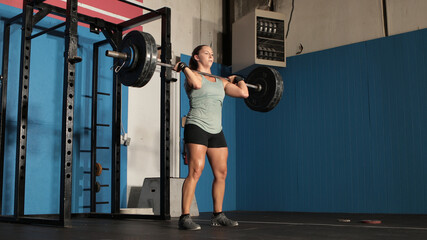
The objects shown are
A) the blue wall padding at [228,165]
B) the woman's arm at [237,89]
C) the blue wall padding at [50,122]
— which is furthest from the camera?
the blue wall padding at [228,165]

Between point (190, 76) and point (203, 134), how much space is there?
38 cm

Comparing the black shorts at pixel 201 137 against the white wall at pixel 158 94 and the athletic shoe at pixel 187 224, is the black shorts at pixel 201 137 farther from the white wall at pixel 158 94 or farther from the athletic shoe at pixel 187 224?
the white wall at pixel 158 94

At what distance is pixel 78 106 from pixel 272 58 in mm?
2473

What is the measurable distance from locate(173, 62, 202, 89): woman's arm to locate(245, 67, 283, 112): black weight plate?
1.96 ft

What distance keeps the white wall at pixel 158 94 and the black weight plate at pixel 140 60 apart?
2151 mm

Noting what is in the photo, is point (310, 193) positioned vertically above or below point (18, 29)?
below

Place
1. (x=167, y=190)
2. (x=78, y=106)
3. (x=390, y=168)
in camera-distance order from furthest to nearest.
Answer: (x=390, y=168) < (x=78, y=106) < (x=167, y=190)

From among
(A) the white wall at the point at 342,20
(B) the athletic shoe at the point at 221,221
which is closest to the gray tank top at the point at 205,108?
(B) the athletic shoe at the point at 221,221

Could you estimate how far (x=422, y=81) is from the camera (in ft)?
Answer: 15.0

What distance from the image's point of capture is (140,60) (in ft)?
8.89

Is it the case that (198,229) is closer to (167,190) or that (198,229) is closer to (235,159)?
(167,190)

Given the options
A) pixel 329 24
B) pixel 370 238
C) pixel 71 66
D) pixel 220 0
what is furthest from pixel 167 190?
pixel 220 0

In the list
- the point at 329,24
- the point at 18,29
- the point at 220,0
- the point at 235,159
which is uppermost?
the point at 220,0

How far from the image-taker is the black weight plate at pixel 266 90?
3100 mm
